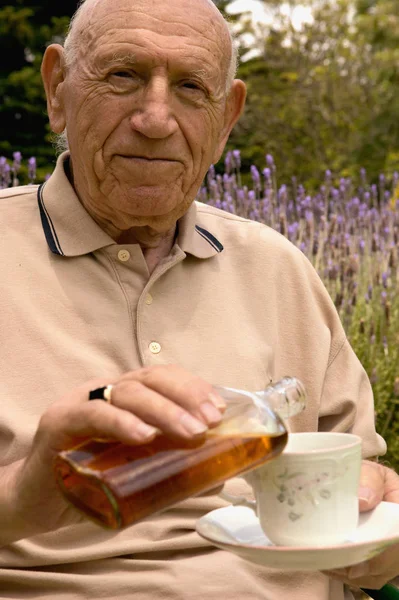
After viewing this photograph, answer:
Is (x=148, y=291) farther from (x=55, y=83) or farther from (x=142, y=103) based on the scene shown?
(x=55, y=83)

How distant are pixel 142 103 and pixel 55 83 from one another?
1.18ft

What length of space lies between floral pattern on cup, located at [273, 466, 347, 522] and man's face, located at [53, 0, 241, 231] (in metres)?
0.99

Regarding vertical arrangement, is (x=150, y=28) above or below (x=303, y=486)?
above

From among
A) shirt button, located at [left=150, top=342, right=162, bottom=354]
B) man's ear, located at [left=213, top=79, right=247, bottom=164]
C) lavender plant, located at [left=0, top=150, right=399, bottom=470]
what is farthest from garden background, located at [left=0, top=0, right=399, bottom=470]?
shirt button, located at [left=150, top=342, right=162, bottom=354]

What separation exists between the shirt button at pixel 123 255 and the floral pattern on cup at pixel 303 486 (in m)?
0.93

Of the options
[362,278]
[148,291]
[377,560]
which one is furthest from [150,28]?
[362,278]

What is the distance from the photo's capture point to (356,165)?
13.1 metres

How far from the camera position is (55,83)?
8.29 feet

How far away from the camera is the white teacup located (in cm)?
151

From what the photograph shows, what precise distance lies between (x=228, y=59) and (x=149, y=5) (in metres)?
0.29

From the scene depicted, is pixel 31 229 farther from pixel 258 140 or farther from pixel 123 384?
pixel 258 140

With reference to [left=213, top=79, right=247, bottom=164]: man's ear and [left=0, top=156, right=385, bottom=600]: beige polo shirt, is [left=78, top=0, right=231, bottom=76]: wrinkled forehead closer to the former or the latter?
[left=213, top=79, right=247, bottom=164]: man's ear

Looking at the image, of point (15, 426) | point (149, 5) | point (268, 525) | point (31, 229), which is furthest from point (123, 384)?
point (149, 5)

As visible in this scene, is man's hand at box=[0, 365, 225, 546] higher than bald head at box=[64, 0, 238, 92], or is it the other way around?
bald head at box=[64, 0, 238, 92]
